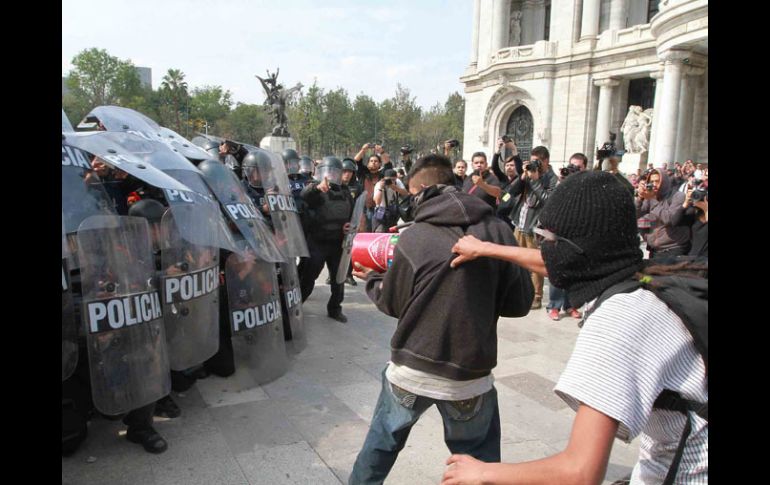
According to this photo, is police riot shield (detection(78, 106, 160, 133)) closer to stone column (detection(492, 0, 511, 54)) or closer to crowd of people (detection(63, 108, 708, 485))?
crowd of people (detection(63, 108, 708, 485))

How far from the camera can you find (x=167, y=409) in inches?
135

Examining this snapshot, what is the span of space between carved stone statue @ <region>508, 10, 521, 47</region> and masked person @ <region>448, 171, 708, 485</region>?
117 feet

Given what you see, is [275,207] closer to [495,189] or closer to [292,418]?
[292,418]

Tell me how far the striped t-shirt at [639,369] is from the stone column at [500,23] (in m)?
33.6

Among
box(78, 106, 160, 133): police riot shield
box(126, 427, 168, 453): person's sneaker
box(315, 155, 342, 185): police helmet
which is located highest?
box(78, 106, 160, 133): police riot shield

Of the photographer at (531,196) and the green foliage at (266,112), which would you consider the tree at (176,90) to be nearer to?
the green foliage at (266,112)

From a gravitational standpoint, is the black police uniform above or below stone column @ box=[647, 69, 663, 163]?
below

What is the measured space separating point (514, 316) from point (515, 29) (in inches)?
1384

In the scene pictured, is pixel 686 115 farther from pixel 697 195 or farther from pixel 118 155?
pixel 118 155

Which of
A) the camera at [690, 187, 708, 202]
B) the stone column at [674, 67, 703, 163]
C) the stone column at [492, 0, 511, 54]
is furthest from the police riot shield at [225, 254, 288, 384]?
the stone column at [492, 0, 511, 54]

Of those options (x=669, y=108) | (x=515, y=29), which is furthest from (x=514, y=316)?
(x=515, y=29)

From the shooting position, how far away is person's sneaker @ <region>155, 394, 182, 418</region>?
342 cm

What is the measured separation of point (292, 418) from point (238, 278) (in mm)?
1096
